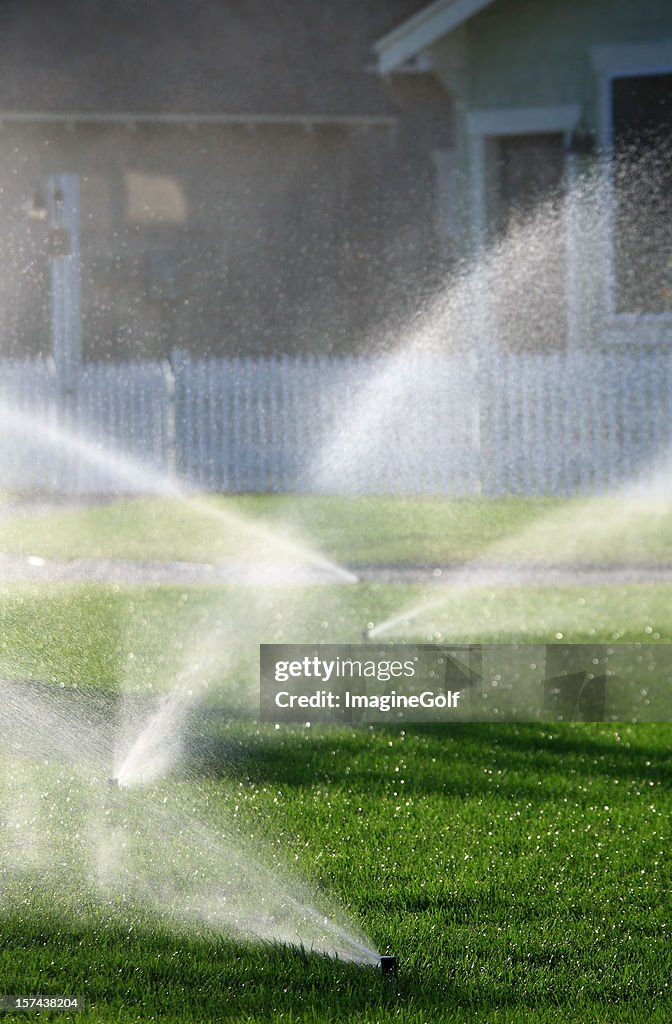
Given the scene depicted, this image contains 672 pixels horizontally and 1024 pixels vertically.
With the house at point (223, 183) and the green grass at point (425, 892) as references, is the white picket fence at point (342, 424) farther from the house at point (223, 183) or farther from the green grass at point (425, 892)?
the green grass at point (425, 892)

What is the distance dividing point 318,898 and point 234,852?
10.8 inches

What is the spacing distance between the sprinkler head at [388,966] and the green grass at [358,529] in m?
4.44

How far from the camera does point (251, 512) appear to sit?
909cm

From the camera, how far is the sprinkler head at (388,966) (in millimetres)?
1967

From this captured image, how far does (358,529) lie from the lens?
25.5ft

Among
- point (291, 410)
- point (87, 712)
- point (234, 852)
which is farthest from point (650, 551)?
point (234, 852)

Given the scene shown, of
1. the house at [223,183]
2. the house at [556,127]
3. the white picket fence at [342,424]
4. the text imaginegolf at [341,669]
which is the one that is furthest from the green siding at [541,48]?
the text imaginegolf at [341,669]

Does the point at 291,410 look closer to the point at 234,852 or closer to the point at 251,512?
the point at 251,512

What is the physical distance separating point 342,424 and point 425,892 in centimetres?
850

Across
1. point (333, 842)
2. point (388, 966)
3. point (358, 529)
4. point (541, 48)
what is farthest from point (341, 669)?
point (541, 48)

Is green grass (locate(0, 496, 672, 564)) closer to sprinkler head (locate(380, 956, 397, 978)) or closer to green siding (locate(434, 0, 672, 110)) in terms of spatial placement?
green siding (locate(434, 0, 672, 110))

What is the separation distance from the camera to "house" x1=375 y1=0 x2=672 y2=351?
10414 millimetres

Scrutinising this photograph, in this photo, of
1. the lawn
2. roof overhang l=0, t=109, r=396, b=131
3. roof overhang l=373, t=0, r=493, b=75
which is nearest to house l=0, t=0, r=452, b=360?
roof overhang l=0, t=109, r=396, b=131

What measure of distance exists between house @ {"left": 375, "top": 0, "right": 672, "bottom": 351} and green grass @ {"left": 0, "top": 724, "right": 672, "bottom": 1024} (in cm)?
737
